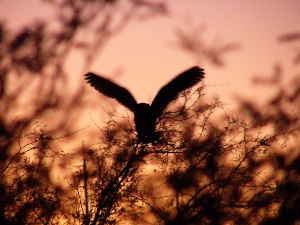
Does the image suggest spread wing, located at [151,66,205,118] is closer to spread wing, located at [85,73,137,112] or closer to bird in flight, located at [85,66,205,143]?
bird in flight, located at [85,66,205,143]

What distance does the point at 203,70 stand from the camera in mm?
7680

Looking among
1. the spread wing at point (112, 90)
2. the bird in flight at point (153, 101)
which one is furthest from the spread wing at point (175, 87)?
the spread wing at point (112, 90)

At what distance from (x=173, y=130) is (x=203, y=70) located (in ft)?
A: 7.92

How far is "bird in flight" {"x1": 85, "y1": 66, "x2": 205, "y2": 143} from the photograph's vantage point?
6113 millimetres

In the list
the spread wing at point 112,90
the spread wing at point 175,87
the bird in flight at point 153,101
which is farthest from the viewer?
the spread wing at point 112,90

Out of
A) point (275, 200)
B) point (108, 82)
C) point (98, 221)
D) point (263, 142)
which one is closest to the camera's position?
point (98, 221)

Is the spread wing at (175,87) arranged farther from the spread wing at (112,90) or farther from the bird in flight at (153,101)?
the spread wing at (112,90)

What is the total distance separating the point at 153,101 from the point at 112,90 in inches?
49.2

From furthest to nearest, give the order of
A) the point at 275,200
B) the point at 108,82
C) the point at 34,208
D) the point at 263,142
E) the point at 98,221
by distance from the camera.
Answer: the point at 108,82
the point at 275,200
the point at 263,142
the point at 34,208
the point at 98,221

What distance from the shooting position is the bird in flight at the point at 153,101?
20.1 feet

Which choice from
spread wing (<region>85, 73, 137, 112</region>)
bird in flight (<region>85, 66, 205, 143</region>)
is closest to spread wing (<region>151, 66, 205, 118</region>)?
bird in flight (<region>85, 66, 205, 143</region>)

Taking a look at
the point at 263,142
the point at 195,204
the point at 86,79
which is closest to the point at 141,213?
the point at 195,204

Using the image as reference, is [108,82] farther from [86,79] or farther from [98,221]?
[98,221]

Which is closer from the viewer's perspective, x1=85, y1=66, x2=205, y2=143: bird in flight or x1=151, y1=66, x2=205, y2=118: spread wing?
x1=85, y1=66, x2=205, y2=143: bird in flight
